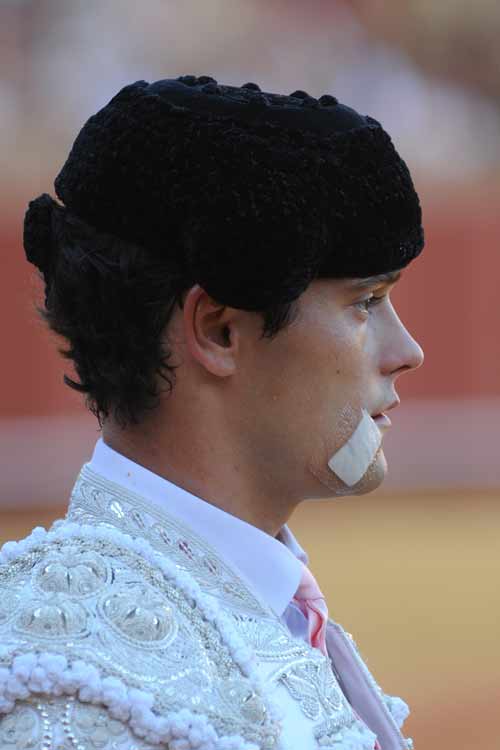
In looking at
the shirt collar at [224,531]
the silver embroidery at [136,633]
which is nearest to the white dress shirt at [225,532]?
the shirt collar at [224,531]

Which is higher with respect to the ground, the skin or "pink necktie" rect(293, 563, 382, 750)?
the skin

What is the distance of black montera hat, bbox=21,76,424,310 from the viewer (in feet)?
4.84

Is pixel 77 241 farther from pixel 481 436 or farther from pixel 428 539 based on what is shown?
pixel 481 436

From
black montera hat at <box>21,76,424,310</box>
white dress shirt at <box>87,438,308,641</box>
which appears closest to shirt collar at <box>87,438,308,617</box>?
white dress shirt at <box>87,438,308,641</box>

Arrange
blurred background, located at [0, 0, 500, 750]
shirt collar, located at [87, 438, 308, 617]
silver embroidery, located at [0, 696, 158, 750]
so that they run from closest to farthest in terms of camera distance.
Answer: silver embroidery, located at [0, 696, 158, 750], shirt collar, located at [87, 438, 308, 617], blurred background, located at [0, 0, 500, 750]

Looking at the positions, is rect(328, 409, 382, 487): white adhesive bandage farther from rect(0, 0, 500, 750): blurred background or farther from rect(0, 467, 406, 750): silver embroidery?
rect(0, 0, 500, 750): blurred background

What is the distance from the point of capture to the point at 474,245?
10.2 metres

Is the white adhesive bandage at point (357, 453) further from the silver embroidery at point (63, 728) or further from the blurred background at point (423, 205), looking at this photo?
the blurred background at point (423, 205)

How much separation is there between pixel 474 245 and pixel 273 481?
8772mm

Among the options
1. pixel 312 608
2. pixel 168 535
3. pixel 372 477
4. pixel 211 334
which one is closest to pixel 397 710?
pixel 312 608

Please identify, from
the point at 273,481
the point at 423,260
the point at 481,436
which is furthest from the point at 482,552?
the point at 273,481

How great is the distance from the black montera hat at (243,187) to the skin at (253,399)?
0.04 meters

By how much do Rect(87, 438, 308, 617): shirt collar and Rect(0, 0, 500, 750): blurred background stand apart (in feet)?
20.4

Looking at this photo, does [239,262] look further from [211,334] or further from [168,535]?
[168,535]
